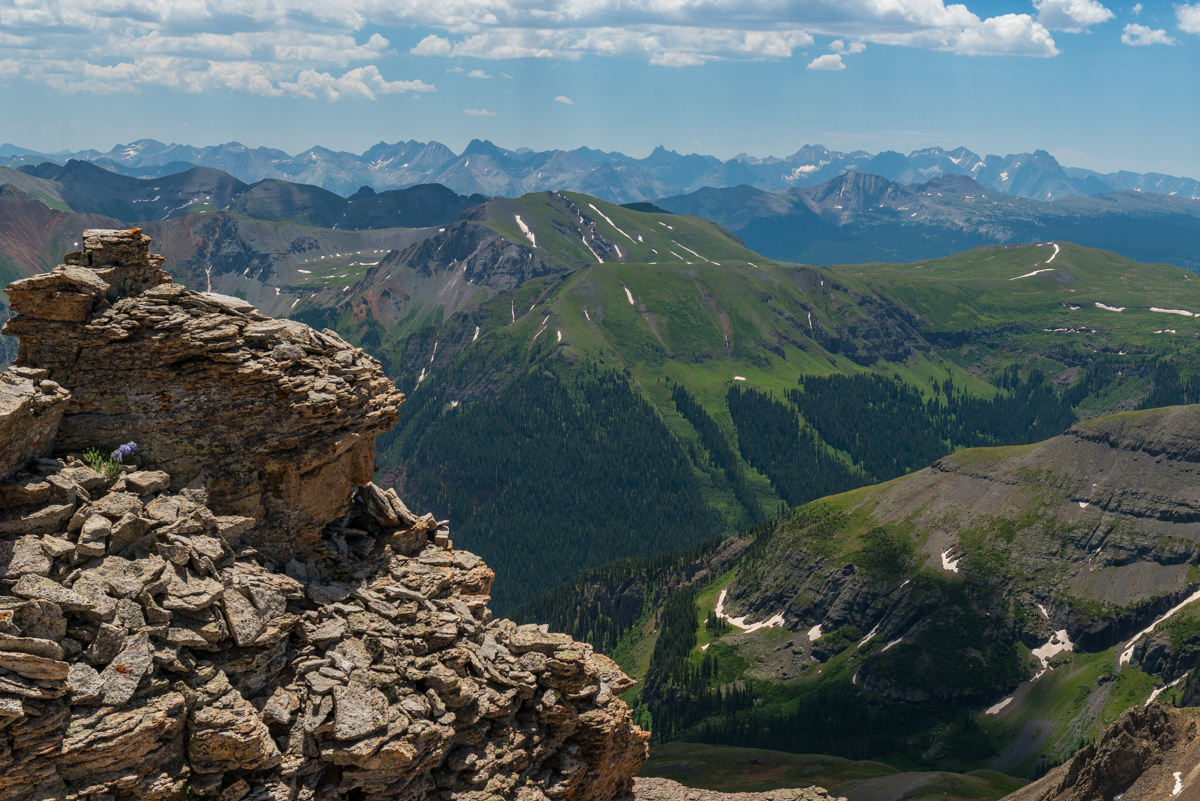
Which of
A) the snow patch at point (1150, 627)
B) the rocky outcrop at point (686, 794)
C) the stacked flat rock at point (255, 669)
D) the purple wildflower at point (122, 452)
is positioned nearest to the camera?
the stacked flat rock at point (255, 669)

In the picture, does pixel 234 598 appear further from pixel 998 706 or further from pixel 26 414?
pixel 998 706

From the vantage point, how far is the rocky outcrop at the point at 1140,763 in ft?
288

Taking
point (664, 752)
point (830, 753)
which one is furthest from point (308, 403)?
point (830, 753)

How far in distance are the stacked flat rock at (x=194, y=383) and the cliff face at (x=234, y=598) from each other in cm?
9

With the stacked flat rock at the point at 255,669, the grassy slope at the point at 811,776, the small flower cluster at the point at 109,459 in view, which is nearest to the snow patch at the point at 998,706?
the grassy slope at the point at 811,776

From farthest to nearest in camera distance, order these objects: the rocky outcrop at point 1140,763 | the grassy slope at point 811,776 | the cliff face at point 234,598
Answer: the grassy slope at point 811,776
the rocky outcrop at point 1140,763
the cliff face at point 234,598

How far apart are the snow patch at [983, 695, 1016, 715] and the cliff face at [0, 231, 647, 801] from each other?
180629 mm

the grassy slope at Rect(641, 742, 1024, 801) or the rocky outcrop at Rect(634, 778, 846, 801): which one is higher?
the rocky outcrop at Rect(634, 778, 846, 801)

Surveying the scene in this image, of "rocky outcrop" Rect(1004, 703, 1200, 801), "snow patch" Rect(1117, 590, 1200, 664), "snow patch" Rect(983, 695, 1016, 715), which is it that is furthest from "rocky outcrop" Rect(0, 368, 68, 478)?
"snow patch" Rect(1117, 590, 1200, 664)

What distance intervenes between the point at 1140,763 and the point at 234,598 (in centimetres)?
9688

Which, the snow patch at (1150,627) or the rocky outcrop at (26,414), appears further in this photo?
the snow patch at (1150,627)

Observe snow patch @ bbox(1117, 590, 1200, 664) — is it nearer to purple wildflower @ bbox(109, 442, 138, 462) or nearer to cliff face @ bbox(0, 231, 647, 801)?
cliff face @ bbox(0, 231, 647, 801)

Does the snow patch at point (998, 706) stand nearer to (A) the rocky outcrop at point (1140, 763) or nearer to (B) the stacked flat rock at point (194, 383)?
(A) the rocky outcrop at point (1140, 763)

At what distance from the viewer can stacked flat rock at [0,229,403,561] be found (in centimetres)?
3606
